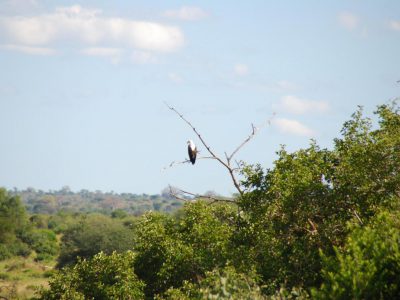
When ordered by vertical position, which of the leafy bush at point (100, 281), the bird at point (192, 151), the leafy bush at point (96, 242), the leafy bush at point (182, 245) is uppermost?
the leafy bush at point (96, 242)

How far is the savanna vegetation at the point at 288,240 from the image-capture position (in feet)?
51.5

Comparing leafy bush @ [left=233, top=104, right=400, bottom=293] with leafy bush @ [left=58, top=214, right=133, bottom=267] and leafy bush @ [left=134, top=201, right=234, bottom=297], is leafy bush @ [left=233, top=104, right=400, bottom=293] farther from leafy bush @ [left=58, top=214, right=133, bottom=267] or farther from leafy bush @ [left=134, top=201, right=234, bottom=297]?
leafy bush @ [left=58, top=214, right=133, bottom=267]

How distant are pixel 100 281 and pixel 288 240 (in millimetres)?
8553

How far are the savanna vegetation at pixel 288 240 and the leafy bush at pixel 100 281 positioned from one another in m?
0.04

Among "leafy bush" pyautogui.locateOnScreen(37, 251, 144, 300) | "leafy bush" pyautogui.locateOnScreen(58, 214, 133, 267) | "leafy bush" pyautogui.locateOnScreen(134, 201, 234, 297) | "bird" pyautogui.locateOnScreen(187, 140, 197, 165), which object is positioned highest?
"leafy bush" pyautogui.locateOnScreen(58, 214, 133, 267)

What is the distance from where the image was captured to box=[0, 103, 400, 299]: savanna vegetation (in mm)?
15703

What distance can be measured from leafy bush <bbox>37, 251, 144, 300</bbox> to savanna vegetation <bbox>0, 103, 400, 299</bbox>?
0.14 feet

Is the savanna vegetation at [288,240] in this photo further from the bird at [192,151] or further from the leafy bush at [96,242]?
the leafy bush at [96,242]

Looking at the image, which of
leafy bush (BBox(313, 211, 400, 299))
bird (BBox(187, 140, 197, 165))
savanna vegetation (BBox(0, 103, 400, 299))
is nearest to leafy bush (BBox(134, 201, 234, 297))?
savanna vegetation (BBox(0, 103, 400, 299))

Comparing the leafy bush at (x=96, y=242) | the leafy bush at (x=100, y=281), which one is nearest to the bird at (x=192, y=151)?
the leafy bush at (x=100, y=281)

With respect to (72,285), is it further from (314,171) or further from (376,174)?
(376,174)

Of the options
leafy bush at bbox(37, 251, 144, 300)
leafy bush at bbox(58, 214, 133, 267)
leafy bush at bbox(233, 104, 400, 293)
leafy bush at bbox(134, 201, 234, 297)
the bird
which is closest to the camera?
leafy bush at bbox(233, 104, 400, 293)

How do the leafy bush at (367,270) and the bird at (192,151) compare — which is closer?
the leafy bush at (367,270)

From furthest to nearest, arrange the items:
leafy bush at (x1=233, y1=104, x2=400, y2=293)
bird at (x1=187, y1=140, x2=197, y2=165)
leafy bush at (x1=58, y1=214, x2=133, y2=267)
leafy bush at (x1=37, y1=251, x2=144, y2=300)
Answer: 1. leafy bush at (x1=58, y1=214, x2=133, y2=267)
2. leafy bush at (x1=37, y1=251, x2=144, y2=300)
3. bird at (x1=187, y1=140, x2=197, y2=165)
4. leafy bush at (x1=233, y1=104, x2=400, y2=293)
